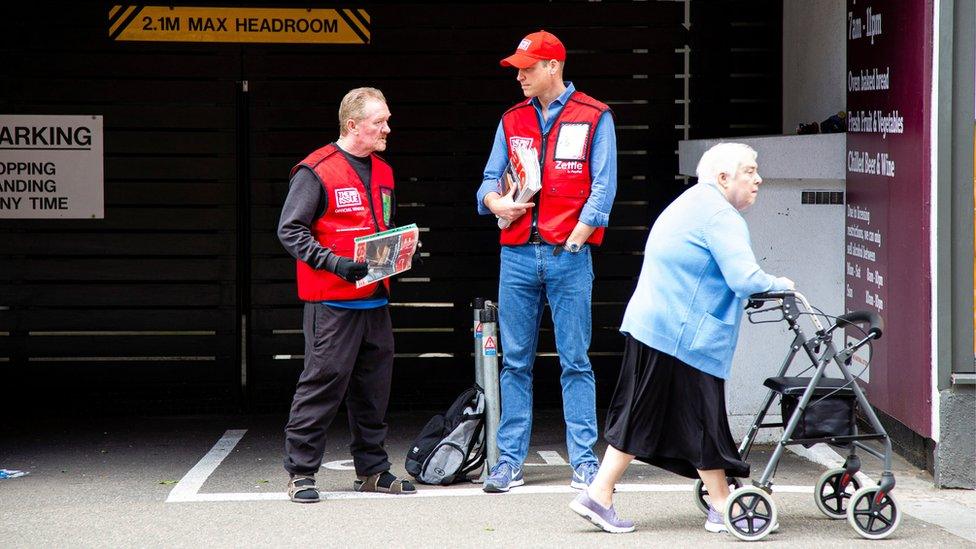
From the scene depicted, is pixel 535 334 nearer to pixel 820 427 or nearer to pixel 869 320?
pixel 820 427

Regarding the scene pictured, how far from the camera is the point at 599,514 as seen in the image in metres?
5.79

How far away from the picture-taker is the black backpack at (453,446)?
6797mm

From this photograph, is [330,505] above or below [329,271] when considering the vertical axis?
below

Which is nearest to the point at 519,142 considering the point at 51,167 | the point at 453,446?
the point at 453,446

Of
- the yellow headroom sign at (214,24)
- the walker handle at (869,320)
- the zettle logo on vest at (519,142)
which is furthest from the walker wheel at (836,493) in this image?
Result: the yellow headroom sign at (214,24)

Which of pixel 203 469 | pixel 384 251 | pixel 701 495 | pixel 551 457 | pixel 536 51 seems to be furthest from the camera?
pixel 551 457

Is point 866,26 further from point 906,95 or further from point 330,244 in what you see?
point 330,244

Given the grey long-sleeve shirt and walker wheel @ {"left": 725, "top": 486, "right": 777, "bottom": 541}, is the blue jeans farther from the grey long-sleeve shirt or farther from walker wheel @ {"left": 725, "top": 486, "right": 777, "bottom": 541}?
walker wheel @ {"left": 725, "top": 486, "right": 777, "bottom": 541}

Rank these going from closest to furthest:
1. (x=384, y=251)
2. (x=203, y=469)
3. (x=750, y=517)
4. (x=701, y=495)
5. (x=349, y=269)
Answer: (x=750, y=517)
(x=701, y=495)
(x=349, y=269)
(x=384, y=251)
(x=203, y=469)

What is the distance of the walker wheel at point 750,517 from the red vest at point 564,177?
1.61 metres

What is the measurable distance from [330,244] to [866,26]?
11.3ft

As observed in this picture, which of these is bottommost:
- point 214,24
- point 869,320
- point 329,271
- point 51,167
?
point 869,320

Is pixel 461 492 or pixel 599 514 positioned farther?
pixel 461 492

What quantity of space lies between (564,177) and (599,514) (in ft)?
5.64
